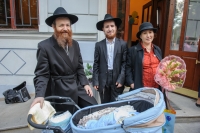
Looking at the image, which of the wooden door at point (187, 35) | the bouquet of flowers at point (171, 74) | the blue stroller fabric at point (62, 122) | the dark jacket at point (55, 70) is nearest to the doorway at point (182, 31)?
the wooden door at point (187, 35)

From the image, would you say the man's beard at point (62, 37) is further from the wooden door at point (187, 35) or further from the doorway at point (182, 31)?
the wooden door at point (187, 35)

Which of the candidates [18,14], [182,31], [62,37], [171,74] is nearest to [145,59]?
[171,74]

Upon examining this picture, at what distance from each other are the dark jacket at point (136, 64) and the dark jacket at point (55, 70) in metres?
0.85

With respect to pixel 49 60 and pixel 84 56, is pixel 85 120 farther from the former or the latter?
pixel 84 56

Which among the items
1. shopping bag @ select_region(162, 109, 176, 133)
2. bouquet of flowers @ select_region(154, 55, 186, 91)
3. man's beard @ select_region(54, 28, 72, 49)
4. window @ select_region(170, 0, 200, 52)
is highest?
window @ select_region(170, 0, 200, 52)

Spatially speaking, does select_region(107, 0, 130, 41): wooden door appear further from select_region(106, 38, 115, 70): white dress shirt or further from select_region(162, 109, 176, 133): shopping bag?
select_region(162, 109, 176, 133): shopping bag

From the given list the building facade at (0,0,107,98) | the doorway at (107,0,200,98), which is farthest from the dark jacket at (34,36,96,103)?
the doorway at (107,0,200,98)

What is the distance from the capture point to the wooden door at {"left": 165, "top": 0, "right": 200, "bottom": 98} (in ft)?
11.4

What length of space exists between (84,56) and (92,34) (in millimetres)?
564

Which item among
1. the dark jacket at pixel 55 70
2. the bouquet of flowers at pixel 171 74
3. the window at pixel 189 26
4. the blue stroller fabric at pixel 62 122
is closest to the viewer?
the blue stroller fabric at pixel 62 122

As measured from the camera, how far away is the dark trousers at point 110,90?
2.24 m

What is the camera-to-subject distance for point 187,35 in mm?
3607

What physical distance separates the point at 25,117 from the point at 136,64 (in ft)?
7.39

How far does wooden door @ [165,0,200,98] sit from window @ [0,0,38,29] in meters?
3.30
